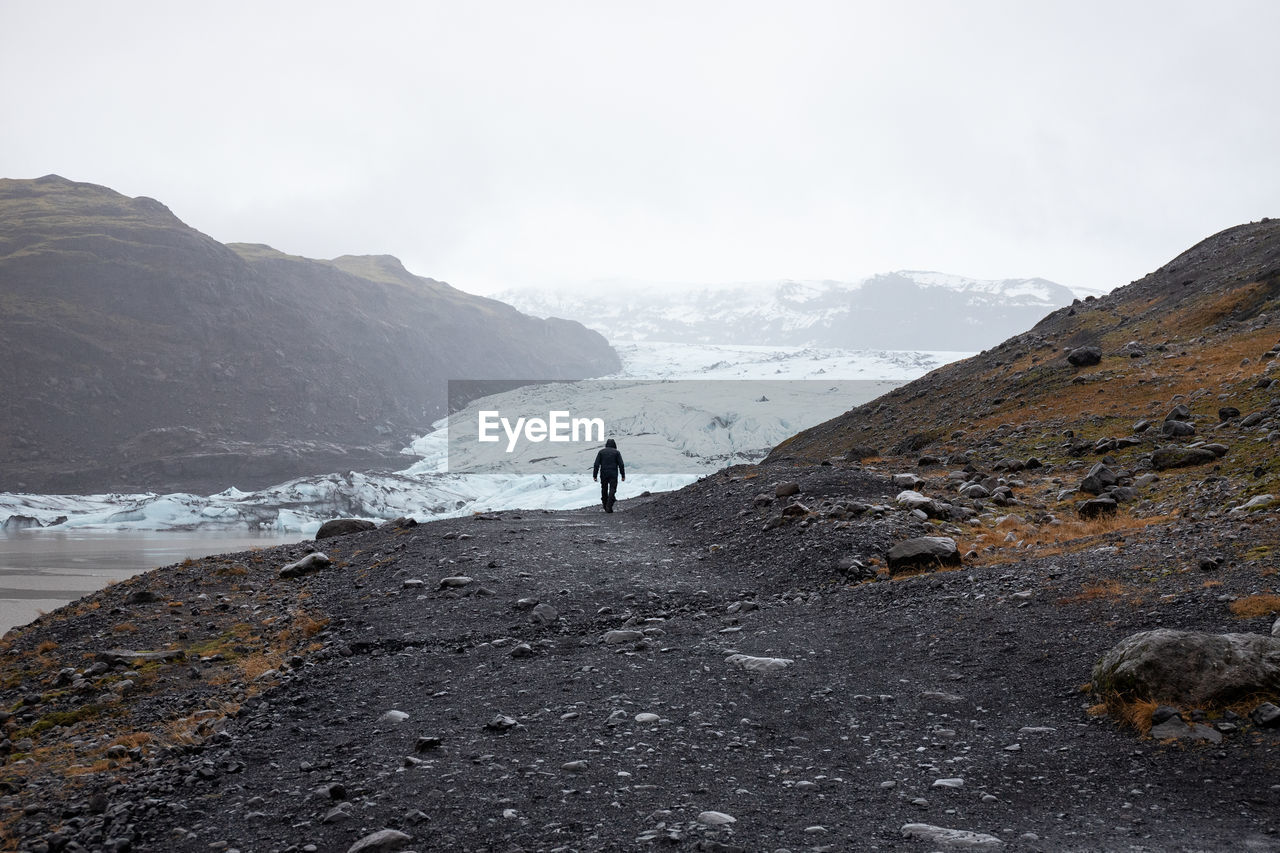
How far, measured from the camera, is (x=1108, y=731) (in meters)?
4.98

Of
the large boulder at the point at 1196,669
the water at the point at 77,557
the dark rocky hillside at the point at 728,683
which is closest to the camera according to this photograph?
the dark rocky hillside at the point at 728,683

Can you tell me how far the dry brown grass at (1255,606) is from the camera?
19.3 ft

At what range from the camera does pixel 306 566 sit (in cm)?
1409

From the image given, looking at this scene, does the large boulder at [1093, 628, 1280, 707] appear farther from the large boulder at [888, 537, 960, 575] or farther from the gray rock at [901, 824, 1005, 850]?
the large boulder at [888, 537, 960, 575]

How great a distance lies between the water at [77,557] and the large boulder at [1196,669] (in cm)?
2074

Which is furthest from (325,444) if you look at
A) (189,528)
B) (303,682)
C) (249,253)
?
(303,682)

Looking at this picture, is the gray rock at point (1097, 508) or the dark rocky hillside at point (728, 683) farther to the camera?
the gray rock at point (1097, 508)

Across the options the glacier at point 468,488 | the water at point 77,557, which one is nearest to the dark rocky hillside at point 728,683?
the water at point 77,557

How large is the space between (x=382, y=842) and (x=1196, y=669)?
4.70 metres

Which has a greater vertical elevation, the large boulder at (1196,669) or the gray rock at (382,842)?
the large boulder at (1196,669)

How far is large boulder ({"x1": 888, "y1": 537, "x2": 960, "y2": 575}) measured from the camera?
995cm


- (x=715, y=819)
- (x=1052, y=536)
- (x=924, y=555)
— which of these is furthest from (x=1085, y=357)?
(x=715, y=819)

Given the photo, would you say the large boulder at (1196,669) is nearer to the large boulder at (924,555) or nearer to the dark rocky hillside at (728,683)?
the dark rocky hillside at (728,683)

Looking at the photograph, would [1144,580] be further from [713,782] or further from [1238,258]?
[1238,258]
